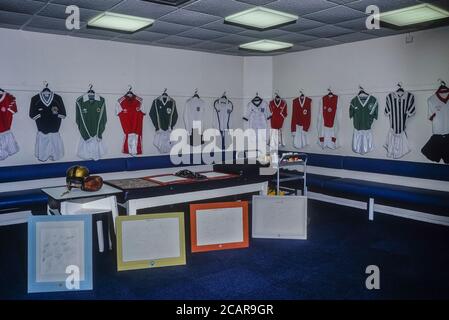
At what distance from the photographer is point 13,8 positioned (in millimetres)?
4074

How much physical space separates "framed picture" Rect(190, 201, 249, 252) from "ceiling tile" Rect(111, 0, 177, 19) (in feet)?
7.22

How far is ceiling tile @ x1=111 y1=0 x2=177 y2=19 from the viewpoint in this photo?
4.00 metres

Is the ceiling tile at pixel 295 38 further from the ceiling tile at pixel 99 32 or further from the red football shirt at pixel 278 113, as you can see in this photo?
the ceiling tile at pixel 99 32

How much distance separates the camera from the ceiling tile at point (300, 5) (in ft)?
13.1

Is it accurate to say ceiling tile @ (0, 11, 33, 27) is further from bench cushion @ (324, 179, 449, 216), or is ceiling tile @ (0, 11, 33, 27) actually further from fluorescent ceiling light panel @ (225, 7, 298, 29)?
bench cushion @ (324, 179, 449, 216)

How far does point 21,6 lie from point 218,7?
2090mm

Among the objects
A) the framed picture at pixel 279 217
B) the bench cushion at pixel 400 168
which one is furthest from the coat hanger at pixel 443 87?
the framed picture at pixel 279 217

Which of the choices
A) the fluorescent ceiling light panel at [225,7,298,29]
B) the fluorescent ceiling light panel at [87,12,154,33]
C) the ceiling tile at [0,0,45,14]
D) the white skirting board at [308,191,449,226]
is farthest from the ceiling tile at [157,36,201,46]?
the white skirting board at [308,191,449,226]

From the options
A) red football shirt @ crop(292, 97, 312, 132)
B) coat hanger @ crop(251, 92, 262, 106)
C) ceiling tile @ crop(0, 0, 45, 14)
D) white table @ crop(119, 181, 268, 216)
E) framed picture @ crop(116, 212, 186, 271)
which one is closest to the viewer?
framed picture @ crop(116, 212, 186, 271)

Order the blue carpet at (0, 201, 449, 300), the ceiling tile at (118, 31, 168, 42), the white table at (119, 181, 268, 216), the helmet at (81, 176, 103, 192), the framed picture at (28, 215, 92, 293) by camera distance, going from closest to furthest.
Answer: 1. the framed picture at (28, 215, 92, 293)
2. the blue carpet at (0, 201, 449, 300)
3. the helmet at (81, 176, 103, 192)
4. the white table at (119, 181, 268, 216)
5. the ceiling tile at (118, 31, 168, 42)

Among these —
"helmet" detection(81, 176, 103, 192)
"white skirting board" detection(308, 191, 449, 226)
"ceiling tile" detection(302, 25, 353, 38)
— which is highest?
"ceiling tile" detection(302, 25, 353, 38)

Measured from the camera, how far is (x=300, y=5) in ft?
13.4

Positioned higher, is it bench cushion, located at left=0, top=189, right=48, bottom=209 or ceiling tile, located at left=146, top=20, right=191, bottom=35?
ceiling tile, located at left=146, top=20, right=191, bottom=35
